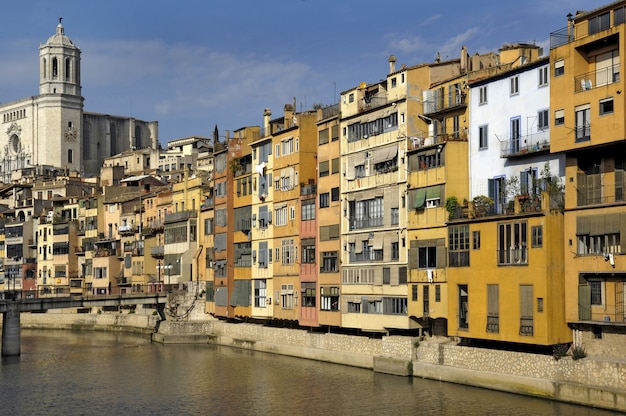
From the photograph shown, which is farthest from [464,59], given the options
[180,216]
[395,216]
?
[180,216]

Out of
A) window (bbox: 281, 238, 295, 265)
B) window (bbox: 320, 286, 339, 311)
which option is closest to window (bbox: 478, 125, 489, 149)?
window (bbox: 320, 286, 339, 311)

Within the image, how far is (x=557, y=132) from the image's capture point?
45.8m

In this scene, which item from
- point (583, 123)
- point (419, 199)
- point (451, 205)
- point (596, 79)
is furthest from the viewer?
point (419, 199)

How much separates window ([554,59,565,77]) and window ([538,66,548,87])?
235 centimetres

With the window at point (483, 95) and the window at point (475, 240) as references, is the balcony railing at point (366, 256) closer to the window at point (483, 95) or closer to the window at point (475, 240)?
the window at point (475, 240)

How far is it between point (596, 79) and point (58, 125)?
496 feet

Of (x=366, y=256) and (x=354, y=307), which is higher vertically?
(x=366, y=256)

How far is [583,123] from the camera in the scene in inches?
1757

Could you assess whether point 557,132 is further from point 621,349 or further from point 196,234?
point 196,234

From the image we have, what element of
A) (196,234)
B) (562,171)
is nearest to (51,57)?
(196,234)

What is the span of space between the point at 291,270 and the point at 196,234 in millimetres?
23090

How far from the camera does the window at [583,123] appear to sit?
4431 centimetres

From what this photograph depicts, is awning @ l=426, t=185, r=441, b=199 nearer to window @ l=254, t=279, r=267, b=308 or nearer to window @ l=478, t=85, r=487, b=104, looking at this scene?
window @ l=478, t=85, r=487, b=104

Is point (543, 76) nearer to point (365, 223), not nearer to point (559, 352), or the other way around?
point (559, 352)
